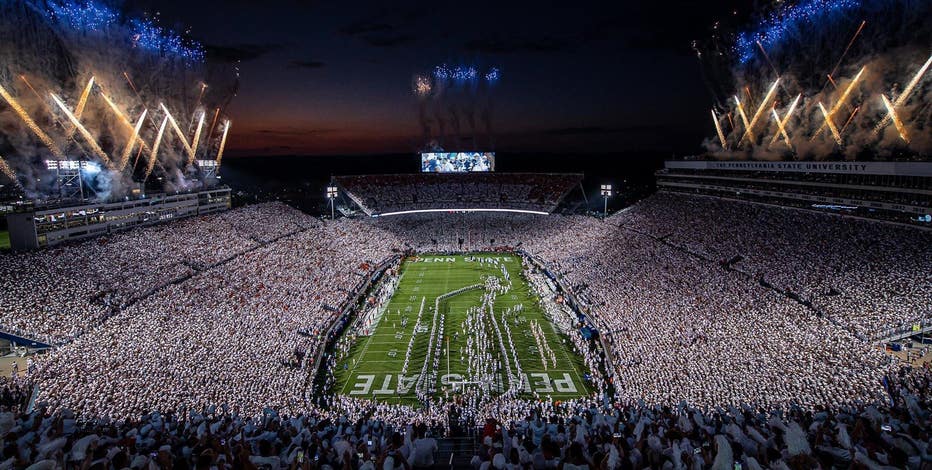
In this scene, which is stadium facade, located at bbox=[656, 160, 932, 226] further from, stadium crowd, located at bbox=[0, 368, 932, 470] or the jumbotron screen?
the jumbotron screen

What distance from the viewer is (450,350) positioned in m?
21.0

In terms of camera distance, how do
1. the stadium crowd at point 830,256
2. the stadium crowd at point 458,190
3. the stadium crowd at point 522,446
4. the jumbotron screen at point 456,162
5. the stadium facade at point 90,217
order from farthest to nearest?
the jumbotron screen at point 456,162, the stadium crowd at point 458,190, the stadium facade at point 90,217, the stadium crowd at point 830,256, the stadium crowd at point 522,446

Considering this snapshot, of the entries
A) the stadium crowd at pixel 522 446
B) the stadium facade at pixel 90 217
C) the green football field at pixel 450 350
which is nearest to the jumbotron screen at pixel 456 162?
the stadium facade at pixel 90 217

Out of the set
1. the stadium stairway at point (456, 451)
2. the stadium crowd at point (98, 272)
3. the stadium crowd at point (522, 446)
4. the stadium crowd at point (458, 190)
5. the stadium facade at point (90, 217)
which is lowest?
the stadium stairway at point (456, 451)

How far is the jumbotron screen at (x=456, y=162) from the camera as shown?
55656 mm

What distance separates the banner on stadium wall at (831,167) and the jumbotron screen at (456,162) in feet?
68.1

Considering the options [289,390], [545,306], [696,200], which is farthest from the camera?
[696,200]

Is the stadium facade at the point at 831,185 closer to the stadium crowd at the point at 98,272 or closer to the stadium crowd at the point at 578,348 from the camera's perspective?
the stadium crowd at the point at 578,348

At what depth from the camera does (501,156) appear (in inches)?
5768

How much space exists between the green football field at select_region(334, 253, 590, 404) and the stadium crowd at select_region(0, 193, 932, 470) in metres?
1.39

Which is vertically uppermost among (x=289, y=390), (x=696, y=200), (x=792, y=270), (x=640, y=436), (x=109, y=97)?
(x=109, y=97)

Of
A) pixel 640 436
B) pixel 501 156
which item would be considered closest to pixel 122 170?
pixel 640 436

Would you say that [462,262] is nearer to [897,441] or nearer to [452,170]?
[452,170]

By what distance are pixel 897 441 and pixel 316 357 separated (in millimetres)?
17294
